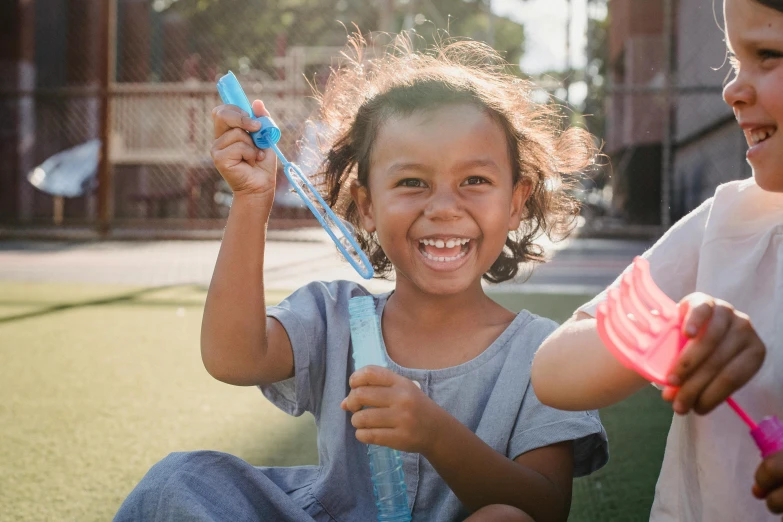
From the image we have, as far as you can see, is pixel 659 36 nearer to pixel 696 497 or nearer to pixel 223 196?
pixel 223 196

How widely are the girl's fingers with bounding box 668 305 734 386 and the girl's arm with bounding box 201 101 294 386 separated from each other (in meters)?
0.83

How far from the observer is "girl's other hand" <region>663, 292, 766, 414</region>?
923mm

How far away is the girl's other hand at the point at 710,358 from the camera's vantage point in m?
0.92

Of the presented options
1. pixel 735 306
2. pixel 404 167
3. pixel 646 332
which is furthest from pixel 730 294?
pixel 404 167

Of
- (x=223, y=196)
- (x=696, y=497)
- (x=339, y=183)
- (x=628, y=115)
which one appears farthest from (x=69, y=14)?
(x=696, y=497)

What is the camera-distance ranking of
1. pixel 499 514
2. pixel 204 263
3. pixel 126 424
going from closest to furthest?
pixel 499 514
pixel 126 424
pixel 204 263

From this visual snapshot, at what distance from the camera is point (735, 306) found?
4.02ft

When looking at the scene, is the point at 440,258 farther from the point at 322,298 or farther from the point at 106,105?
the point at 106,105

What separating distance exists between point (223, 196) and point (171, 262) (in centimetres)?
1149

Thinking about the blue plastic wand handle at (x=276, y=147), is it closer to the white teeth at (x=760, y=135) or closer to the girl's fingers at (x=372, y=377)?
the girl's fingers at (x=372, y=377)

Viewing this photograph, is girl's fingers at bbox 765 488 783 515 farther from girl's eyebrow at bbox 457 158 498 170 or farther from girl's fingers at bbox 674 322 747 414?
girl's eyebrow at bbox 457 158 498 170

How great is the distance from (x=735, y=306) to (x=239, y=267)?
31.7 inches

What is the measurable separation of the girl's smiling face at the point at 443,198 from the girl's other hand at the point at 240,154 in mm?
251

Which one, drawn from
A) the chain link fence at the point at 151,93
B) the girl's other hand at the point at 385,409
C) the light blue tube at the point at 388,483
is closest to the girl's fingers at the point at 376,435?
the girl's other hand at the point at 385,409
